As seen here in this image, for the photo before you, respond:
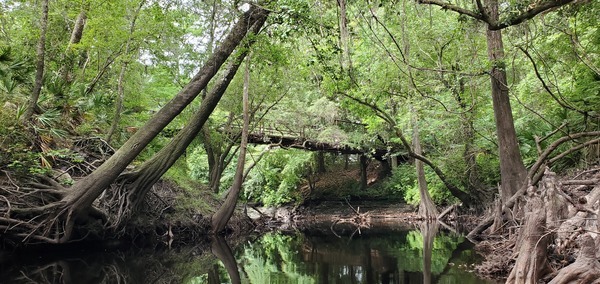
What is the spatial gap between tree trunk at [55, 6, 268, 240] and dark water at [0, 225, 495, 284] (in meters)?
1.27

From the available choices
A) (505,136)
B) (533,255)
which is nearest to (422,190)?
→ (505,136)

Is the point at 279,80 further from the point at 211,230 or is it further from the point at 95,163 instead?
the point at 95,163

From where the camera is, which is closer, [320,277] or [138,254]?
[320,277]

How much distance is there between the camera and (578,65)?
10.1 meters

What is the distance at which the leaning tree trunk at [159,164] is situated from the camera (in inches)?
425

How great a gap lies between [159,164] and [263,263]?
3.99m

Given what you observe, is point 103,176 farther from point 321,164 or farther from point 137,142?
point 321,164

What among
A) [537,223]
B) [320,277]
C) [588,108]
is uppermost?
[588,108]

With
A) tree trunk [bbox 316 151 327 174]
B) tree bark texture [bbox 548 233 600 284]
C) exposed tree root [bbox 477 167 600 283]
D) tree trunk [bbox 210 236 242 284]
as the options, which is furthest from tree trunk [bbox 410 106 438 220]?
tree bark texture [bbox 548 233 600 284]

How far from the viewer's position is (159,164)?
11102 mm

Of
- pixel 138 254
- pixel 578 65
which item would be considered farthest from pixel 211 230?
pixel 578 65

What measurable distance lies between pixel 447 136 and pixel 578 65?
21.1ft

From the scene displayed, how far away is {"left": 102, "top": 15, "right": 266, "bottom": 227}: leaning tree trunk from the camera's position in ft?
35.4

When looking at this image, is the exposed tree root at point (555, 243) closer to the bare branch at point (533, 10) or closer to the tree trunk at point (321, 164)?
the bare branch at point (533, 10)
